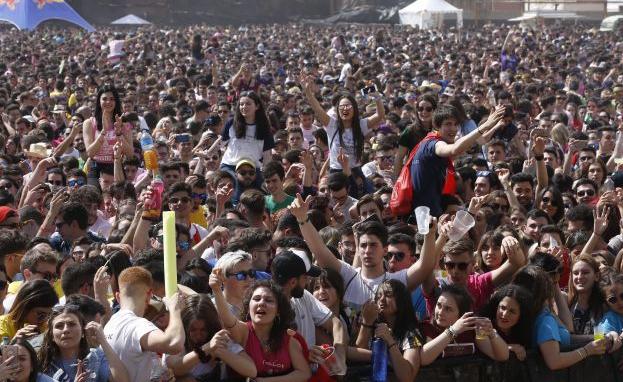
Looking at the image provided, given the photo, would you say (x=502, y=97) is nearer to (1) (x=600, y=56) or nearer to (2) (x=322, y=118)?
(2) (x=322, y=118)

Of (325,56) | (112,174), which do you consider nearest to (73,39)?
(325,56)

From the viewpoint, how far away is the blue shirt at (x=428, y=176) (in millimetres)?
8562

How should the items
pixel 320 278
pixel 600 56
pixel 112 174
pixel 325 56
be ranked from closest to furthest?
pixel 320 278 < pixel 112 174 < pixel 600 56 < pixel 325 56

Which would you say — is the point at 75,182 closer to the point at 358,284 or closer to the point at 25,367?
the point at 358,284

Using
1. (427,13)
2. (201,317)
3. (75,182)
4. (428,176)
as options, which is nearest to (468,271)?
(428,176)

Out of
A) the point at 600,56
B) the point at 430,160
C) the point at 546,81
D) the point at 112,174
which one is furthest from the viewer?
the point at 600,56

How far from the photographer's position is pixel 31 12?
3048 cm

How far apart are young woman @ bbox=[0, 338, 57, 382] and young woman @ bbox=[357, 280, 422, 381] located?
1.62 m

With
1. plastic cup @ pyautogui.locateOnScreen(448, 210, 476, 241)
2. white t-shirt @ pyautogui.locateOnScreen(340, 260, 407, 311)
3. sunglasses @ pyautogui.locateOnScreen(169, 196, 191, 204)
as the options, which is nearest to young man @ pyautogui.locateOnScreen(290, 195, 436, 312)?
white t-shirt @ pyautogui.locateOnScreen(340, 260, 407, 311)

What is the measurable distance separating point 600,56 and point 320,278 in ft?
78.0

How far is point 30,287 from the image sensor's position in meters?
6.04

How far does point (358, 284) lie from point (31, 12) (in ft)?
82.0

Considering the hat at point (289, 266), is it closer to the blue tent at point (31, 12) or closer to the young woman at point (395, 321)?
the young woman at point (395, 321)

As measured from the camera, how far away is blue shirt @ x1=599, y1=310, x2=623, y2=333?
6.94 metres
